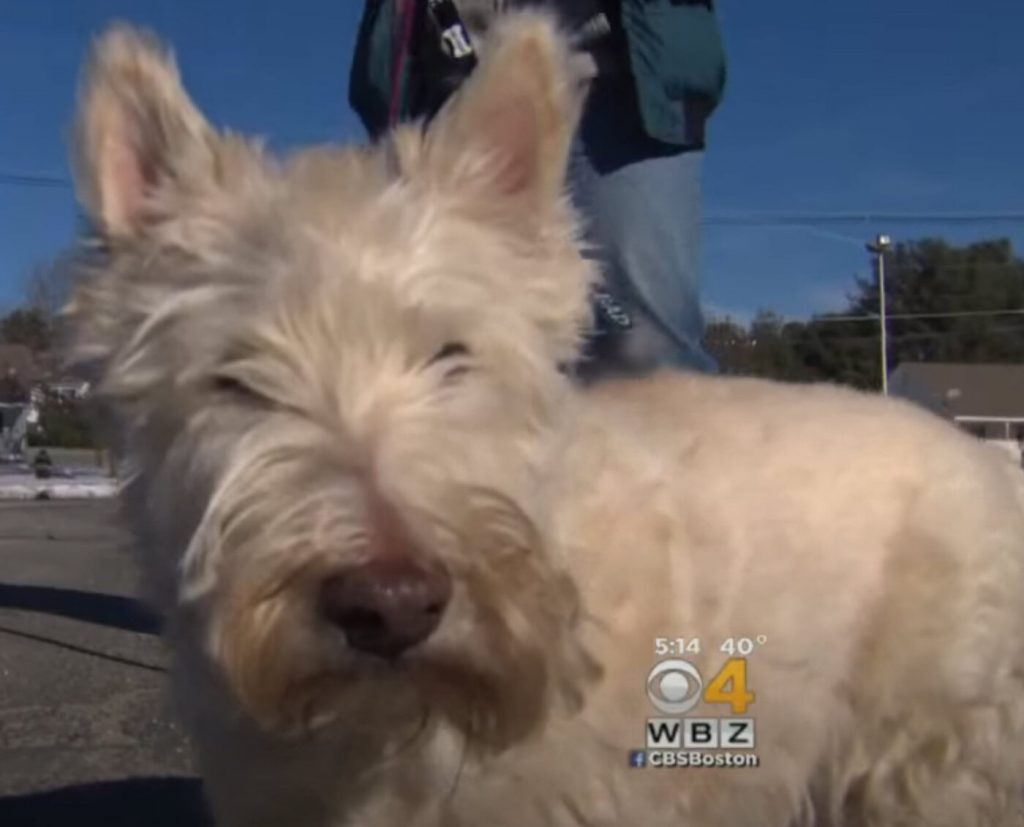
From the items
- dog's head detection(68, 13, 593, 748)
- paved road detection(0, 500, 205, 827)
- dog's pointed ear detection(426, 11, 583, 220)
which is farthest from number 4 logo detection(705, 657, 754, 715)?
paved road detection(0, 500, 205, 827)

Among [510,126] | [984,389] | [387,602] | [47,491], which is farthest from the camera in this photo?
[984,389]

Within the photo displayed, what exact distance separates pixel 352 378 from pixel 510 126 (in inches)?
30.8

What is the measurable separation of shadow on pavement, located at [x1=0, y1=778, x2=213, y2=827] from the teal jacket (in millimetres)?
2397

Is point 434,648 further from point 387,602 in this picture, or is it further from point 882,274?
point 882,274

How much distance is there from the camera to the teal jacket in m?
4.54

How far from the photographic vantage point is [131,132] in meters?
3.71

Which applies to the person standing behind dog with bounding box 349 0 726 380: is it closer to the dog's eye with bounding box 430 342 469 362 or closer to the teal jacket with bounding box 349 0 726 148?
the teal jacket with bounding box 349 0 726 148

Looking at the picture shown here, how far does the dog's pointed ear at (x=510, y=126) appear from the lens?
357 centimetres

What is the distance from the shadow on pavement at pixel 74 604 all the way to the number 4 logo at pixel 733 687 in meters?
6.58

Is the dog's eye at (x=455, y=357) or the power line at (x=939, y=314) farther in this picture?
the power line at (x=939, y=314)

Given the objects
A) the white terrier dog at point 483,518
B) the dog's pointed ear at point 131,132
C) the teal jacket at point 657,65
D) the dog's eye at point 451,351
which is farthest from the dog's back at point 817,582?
the dog's pointed ear at point 131,132

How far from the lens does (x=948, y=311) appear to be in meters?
79.9

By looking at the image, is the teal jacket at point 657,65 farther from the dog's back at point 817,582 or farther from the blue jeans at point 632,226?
the dog's back at point 817,582

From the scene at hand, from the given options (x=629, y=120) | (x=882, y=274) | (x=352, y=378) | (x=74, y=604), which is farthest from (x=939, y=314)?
(x=352, y=378)
